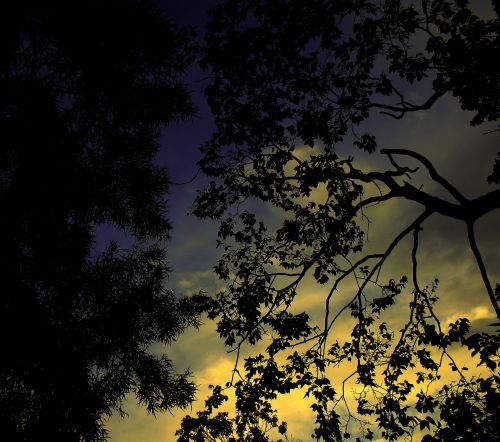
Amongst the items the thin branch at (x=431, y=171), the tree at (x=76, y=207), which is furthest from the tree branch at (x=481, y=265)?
the tree at (x=76, y=207)

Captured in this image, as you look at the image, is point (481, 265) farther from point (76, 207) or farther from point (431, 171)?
point (76, 207)

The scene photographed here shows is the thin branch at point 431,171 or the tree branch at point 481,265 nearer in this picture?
the tree branch at point 481,265

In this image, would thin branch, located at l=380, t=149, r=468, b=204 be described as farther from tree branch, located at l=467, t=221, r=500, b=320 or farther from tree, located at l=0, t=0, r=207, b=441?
tree, located at l=0, t=0, r=207, b=441

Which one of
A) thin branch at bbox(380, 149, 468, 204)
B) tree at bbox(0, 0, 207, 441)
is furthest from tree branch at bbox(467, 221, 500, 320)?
tree at bbox(0, 0, 207, 441)

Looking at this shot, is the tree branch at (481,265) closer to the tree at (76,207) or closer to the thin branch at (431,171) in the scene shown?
the thin branch at (431,171)

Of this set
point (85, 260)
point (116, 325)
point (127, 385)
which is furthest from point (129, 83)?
point (127, 385)

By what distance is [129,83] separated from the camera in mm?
9953

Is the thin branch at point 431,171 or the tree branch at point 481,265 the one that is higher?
the thin branch at point 431,171

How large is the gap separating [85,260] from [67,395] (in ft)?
10.9

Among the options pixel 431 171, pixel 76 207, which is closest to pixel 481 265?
pixel 431 171

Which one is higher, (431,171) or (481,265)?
(431,171)

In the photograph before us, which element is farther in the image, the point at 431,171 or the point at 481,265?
the point at 431,171

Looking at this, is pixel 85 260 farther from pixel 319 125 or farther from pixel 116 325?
pixel 319 125

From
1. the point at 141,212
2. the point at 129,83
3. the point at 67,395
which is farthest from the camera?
the point at 141,212
